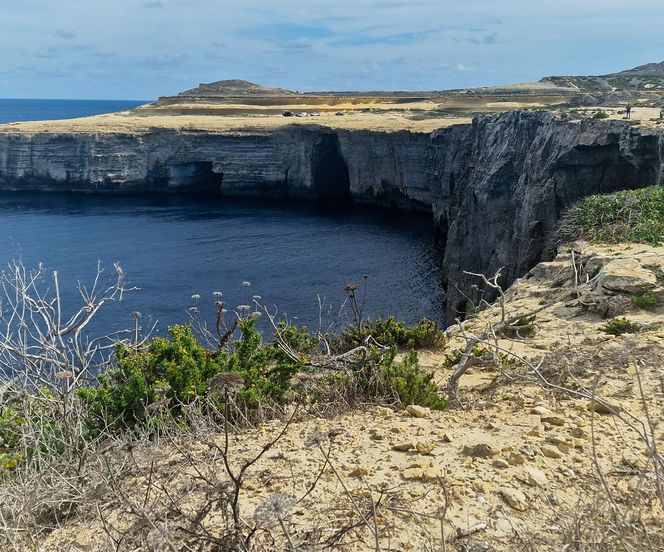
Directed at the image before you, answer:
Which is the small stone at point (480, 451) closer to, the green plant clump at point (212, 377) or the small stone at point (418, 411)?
the small stone at point (418, 411)

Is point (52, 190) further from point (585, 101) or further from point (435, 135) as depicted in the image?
point (585, 101)

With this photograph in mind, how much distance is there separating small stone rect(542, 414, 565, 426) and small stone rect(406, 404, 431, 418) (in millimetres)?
1155

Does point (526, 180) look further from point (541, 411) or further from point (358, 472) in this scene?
point (358, 472)

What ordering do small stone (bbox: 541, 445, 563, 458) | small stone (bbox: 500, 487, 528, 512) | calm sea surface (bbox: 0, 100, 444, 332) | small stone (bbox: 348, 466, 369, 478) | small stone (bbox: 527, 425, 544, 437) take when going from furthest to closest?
calm sea surface (bbox: 0, 100, 444, 332)
small stone (bbox: 527, 425, 544, 437)
small stone (bbox: 541, 445, 563, 458)
small stone (bbox: 348, 466, 369, 478)
small stone (bbox: 500, 487, 528, 512)

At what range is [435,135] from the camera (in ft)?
170

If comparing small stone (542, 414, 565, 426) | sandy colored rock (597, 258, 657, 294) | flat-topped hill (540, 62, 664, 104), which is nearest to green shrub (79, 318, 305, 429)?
small stone (542, 414, 565, 426)

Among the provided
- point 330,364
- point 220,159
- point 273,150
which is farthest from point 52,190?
point 330,364

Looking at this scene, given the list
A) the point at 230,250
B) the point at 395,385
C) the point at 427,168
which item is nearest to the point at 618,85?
the point at 427,168

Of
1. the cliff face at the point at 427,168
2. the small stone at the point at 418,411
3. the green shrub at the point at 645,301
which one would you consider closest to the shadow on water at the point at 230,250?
the cliff face at the point at 427,168

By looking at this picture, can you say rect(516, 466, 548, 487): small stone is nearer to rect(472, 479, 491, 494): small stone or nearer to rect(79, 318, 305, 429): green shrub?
rect(472, 479, 491, 494): small stone

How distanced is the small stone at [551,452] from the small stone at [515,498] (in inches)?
27.8

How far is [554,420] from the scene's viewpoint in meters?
6.55

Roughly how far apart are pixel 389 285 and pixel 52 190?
46325mm

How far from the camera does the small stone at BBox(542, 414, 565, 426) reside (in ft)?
21.3
